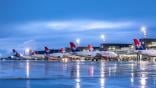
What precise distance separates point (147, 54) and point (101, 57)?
2291 centimetres

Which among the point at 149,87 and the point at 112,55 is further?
the point at 112,55

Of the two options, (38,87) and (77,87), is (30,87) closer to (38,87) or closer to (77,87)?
(38,87)

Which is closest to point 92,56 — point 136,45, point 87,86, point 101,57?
point 101,57

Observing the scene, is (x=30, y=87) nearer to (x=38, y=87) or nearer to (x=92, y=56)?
(x=38, y=87)

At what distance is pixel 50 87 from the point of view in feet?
90.6

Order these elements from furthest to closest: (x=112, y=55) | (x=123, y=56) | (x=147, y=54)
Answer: (x=123, y=56) < (x=112, y=55) < (x=147, y=54)

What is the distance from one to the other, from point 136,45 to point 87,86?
475ft

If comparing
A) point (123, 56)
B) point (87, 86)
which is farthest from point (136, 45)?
point (87, 86)

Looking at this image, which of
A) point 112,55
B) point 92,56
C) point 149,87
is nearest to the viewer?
point 149,87

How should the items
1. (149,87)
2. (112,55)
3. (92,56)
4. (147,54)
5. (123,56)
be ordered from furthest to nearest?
(123,56) < (92,56) < (112,55) < (147,54) < (149,87)

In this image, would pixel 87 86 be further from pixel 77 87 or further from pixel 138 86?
pixel 138 86

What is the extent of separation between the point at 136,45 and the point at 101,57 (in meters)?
14.2

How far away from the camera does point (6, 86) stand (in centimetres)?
2842

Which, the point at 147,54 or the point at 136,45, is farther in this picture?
the point at 136,45
